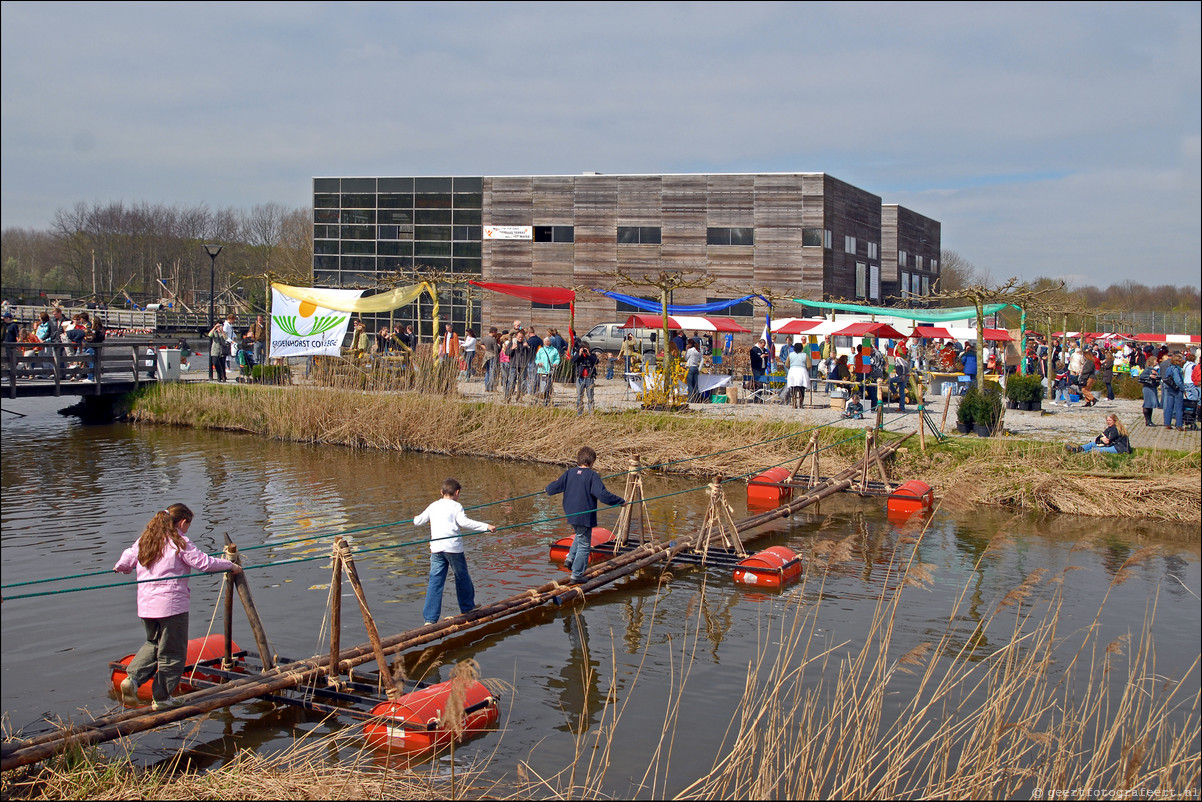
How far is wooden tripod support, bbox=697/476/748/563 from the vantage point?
483 inches

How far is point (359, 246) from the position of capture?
147ft

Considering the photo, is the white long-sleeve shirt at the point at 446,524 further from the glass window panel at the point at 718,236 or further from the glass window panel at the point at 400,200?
the glass window panel at the point at 400,200

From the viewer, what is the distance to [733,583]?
12.1 metres

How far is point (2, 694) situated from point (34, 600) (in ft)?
10.2

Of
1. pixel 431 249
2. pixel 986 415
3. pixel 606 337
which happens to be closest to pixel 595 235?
pixel 606 337

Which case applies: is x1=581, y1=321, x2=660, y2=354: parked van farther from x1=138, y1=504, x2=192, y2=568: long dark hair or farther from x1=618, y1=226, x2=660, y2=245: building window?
x1=138, y1=504, x2=192, y2=568: long dark hair

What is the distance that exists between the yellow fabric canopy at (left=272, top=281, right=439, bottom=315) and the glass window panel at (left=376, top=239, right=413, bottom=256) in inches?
760

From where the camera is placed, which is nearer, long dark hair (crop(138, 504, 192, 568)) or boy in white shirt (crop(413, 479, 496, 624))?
long dark hair (crop(138, 504, 192, 568))

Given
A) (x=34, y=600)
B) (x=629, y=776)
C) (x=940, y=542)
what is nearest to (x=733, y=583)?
(x=940, y=542)

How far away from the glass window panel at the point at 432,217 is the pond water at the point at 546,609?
25.6m

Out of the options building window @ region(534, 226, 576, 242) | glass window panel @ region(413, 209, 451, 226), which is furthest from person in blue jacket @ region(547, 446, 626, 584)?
glass window panel @ region(413, 209, 451, 226)

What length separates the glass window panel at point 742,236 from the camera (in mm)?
40062

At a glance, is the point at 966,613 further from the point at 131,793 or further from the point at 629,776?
the point at 131,793

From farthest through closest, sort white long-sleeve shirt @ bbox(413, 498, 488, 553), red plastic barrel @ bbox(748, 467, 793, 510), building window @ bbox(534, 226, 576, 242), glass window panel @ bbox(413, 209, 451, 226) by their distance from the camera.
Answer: glass window panel @ bbox(413, 209, 451, 226)
building window @ bbox(534, 226, 576, 242)
red plastic barrel @ bbox(748, 467, 793, 510)
white long-sleeve shirt @ bbox(413, 498, 488, 553)
